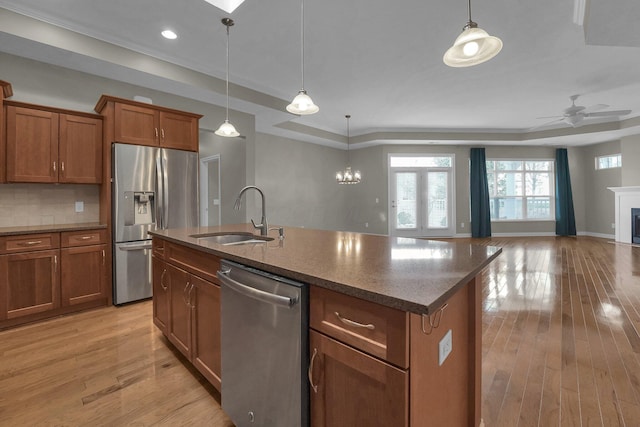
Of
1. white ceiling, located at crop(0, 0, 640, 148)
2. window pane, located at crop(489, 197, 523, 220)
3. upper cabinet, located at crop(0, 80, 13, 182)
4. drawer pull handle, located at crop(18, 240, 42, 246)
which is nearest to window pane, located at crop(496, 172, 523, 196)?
window pane, located at crop(489, 197, 523, 220)

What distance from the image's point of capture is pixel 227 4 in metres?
2.85

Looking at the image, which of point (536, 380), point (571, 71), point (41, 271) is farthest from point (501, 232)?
point (41, 271)

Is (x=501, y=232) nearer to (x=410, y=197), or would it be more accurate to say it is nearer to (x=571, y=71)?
(x=410, y=197)

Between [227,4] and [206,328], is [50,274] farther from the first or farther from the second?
[227,4]

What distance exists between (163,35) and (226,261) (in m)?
3.03

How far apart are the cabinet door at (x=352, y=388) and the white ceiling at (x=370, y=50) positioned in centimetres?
301

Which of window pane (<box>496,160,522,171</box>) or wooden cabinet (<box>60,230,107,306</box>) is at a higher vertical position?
window pane (<box>496,160,522,171</box>)

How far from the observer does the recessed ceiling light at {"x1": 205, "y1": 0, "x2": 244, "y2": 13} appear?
9.13 feet

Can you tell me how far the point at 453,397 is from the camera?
1181mm

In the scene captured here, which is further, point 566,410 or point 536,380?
point 536,380

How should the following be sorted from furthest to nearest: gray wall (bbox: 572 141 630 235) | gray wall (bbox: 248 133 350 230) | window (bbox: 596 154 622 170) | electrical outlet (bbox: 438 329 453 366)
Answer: gray wall (bbox: 572 141 630 235), window (bbox: 596 154 622 170), gray wall (bbox: 248 133 350 230), electrical outlet (bbox: 438 329 453 366)

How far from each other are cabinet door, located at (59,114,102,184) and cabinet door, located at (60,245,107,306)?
2.47 feet

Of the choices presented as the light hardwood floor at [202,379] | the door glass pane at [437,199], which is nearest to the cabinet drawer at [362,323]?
the light hardwood floor at [202,379]

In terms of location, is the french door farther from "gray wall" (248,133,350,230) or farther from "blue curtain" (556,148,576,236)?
"blue curtain" (556,148,576,236)
